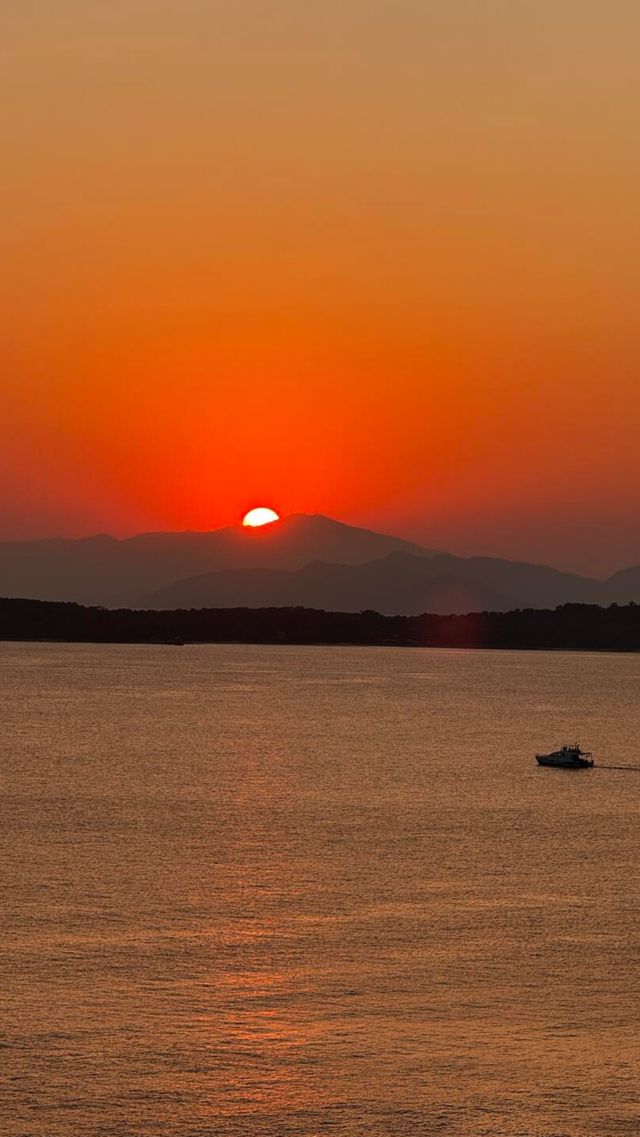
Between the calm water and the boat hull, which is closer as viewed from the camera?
the calm water

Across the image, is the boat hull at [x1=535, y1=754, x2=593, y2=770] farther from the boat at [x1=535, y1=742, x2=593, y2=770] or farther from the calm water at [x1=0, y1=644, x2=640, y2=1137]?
the calm water at [x1=0, y1=644, x2=640, y2=1137]

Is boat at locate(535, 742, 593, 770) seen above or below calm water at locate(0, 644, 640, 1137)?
above

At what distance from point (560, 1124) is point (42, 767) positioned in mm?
92641

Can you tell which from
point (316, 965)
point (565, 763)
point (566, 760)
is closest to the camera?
point (316, 965)

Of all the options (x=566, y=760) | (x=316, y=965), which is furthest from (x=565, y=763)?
(x=316, y=965)

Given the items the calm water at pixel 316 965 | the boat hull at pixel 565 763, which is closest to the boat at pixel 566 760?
the boat hull at pixel 565 763

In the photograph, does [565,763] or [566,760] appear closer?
[565,763]

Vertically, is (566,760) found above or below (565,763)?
above

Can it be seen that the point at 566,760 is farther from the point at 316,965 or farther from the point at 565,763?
the point at 316,965

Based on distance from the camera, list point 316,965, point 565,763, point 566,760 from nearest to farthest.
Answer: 1. point 316,965
2. point 565,763
3. point 566,760

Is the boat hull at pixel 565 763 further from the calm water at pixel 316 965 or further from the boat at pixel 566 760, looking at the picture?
the calm water at pixel 316 965

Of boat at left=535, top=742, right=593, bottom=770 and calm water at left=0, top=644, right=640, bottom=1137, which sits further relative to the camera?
boat at left=535, top=742, right=593, bottom=770

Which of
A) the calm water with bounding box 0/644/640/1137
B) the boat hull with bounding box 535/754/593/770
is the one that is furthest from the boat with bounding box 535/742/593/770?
the calm water with bounding box 0/644/640/1137

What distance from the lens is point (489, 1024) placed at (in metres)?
49.2
